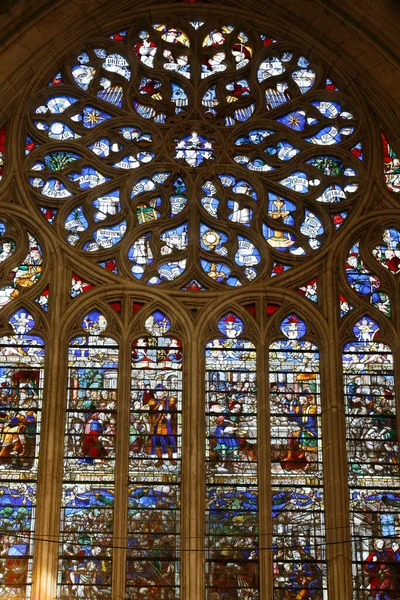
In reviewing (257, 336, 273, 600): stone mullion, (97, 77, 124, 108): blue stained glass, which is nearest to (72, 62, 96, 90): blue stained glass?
(97, 77, 124, 108): blue stained glass

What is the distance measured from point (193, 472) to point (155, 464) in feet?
1.59

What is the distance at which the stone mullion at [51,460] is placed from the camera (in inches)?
699

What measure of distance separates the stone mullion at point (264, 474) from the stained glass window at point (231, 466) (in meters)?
0.08

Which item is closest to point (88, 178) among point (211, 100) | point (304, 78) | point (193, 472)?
point (211, 100)

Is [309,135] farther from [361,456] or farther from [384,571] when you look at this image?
[384,571]

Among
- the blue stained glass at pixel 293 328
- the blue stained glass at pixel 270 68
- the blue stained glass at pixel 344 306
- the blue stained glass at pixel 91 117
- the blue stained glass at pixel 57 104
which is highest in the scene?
the blue stained glass at pixel 270 68

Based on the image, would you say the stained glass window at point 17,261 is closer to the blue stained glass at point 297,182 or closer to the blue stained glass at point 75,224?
the blue stained glass at point 75,224

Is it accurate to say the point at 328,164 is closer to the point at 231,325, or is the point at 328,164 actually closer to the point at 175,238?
the point at 175,238

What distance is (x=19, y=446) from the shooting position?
18.6 metres

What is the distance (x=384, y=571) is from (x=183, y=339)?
371 cm

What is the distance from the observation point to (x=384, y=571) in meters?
18.1

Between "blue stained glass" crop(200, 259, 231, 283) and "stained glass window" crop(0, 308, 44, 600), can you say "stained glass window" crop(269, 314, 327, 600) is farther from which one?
"stained glass window" crop(0, 308, 44, 600)

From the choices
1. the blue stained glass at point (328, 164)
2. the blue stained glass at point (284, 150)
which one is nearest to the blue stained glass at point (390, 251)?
the blue stained glass at point (328, 164)

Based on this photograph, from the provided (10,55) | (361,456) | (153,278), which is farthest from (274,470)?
(10,55)
